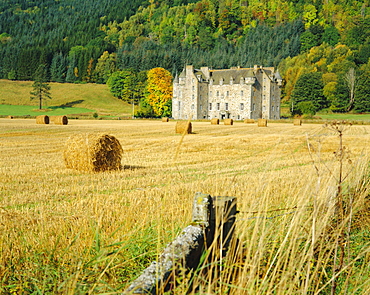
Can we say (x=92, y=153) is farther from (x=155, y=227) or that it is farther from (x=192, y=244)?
(x=192, y=244)

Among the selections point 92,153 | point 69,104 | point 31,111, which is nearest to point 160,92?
point 69,104

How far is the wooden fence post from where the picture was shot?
8.29 ft

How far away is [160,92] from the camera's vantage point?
94.8m

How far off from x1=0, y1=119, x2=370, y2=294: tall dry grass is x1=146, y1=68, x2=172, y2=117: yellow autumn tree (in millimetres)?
79537

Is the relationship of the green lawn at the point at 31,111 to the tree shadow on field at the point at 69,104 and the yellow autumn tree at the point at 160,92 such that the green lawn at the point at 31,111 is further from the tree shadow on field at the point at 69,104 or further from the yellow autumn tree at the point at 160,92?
the yellow autumn tree at the point at 160,92

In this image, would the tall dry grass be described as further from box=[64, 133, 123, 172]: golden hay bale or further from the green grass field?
the green grass field

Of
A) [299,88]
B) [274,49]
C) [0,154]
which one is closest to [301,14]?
[274,49]

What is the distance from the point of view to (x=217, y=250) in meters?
3.33

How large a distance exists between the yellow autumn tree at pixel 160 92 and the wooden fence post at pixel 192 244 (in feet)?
292

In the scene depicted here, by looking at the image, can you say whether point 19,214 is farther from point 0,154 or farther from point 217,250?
point 0,154

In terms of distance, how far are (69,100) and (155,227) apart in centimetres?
10377

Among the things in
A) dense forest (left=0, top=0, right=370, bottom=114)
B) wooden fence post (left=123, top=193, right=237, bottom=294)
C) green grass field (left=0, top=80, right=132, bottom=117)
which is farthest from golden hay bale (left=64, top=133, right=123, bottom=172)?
dense forest (left=0, top=0, right=370, bottom=114)

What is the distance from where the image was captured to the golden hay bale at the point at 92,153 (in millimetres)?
11828

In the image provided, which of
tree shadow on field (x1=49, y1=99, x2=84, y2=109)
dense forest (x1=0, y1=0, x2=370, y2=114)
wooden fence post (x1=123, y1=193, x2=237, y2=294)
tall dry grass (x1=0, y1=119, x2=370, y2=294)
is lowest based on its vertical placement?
tall dry grass (x1=0, y1=119, x2=370, y2=294)
